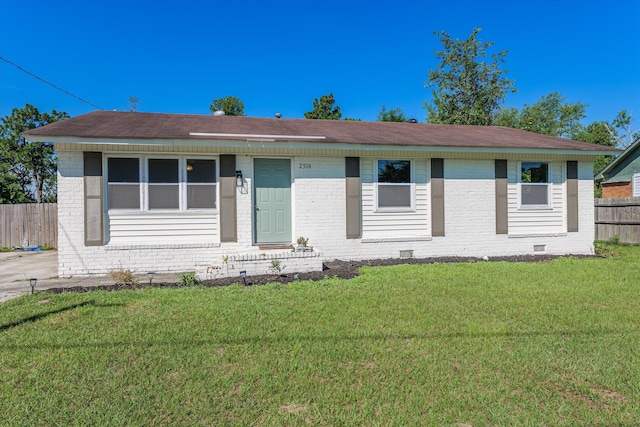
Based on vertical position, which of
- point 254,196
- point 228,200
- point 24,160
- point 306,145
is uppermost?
point 24,160

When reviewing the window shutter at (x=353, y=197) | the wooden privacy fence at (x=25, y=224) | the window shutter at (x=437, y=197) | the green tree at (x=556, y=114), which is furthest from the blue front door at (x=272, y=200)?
the green tree at (x=556, y=114)

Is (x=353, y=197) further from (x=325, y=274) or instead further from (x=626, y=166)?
(x=626, y=166)

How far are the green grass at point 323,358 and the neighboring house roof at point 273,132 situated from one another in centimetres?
346

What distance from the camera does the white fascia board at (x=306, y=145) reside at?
7.08 metres

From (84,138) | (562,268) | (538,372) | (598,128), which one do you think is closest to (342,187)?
(562,268)

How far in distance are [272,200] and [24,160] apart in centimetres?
1760

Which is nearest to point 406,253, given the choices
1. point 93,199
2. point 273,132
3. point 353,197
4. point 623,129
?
point 353,197

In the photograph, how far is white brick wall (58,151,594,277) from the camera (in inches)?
289

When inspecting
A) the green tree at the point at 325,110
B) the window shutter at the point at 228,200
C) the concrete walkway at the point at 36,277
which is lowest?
the concrete walkway at the point at 36,277

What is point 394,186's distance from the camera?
9.07 metres

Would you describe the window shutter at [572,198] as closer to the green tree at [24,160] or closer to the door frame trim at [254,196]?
the door frame trim at [254,196]

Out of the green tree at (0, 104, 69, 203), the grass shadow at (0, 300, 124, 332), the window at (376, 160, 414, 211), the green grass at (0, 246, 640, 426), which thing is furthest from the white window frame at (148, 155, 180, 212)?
the green tree at (0, 104, 69, 203)

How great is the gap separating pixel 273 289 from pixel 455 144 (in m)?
5.98

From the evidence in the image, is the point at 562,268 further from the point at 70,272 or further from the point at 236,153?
the point at 70,272
